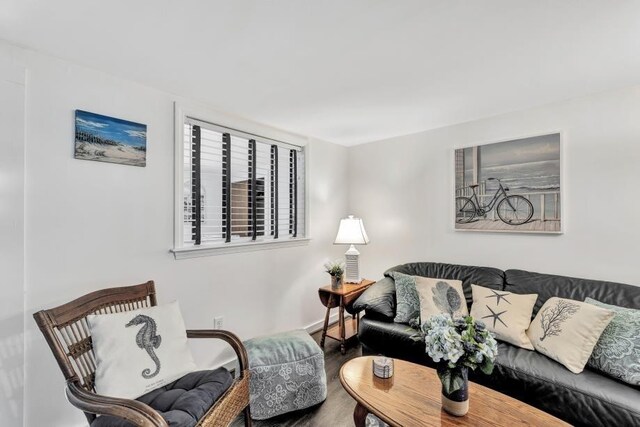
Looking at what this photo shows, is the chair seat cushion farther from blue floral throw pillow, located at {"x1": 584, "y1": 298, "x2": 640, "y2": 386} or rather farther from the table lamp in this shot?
blue floral throw pillow, located at {"x1": 584, "y1": 298, "x2": 640, "y2": 386}

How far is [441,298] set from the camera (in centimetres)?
240

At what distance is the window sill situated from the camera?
88.4 inches

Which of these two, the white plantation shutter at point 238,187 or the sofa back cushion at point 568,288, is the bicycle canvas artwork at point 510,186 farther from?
the white plantation shutter at point 238,187

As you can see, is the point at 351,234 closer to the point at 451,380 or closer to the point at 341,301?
the point at 341,301

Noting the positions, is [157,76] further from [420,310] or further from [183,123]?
[420,310]

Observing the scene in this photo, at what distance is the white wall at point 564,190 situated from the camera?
2.14 m

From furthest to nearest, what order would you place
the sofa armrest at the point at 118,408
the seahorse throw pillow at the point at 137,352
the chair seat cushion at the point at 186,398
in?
1. the seahorse throw pillow at the point at 137,352
2. the chair seat cushion at the point at 186,398
3. the sofa armrest at the point at 118,408

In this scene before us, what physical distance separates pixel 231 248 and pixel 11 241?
134cm

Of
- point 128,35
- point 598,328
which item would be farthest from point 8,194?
point 598,328

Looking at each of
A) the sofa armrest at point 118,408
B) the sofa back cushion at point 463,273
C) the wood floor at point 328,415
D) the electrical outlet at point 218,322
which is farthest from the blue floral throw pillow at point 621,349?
the electrical outlet at point 218,322

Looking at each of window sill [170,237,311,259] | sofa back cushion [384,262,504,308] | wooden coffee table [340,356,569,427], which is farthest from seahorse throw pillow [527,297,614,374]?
window sill [170,237,311,259]

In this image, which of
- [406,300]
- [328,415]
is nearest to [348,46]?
[406,300]

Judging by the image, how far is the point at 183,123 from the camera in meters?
2.25

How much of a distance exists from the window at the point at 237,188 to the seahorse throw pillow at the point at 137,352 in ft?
2.20
